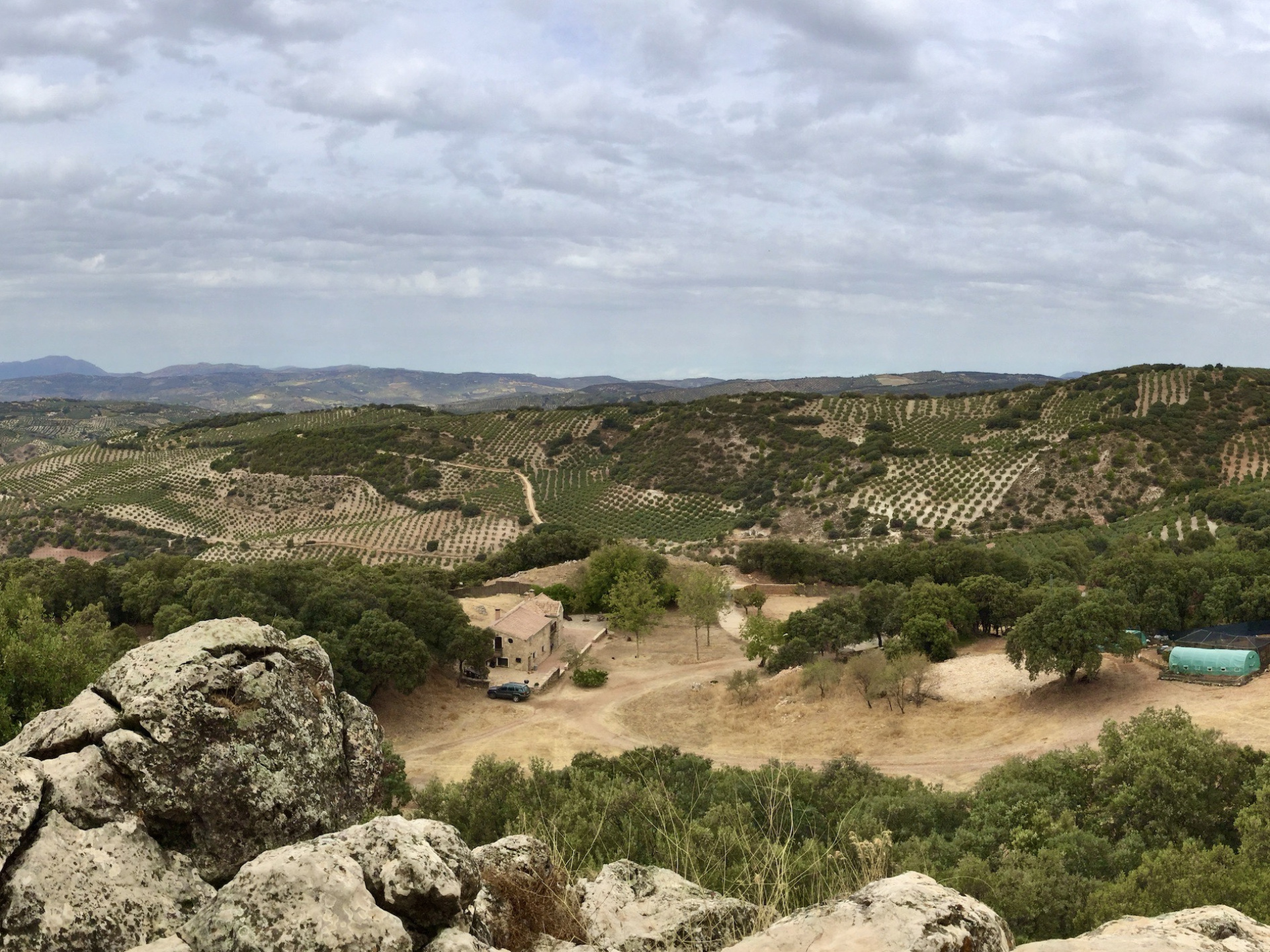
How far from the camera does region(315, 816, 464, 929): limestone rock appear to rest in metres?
5.59

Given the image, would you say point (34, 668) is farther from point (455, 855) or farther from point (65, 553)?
point (65, 553)

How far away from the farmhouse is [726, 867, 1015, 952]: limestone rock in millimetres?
37406

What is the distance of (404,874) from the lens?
5668mm

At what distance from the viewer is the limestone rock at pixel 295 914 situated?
504cm

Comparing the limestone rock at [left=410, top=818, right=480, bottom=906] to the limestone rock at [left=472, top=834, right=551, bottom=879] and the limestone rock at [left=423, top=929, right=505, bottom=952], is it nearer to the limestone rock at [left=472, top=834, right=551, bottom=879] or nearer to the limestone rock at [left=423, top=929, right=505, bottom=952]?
the limestone rock at [left=423, top=929, right=505, bottom=952]

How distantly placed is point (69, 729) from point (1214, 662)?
1479 inches

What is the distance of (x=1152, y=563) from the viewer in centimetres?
4000

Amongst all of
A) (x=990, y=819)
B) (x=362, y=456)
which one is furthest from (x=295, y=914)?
(x=362, y=456)

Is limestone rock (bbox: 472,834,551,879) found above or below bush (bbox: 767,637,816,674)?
above

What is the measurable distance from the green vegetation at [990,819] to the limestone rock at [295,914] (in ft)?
17.9

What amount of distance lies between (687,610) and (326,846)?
139 ft

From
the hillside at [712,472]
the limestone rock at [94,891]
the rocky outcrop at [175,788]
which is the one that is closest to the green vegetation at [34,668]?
the rocky outcrop at [175,788]

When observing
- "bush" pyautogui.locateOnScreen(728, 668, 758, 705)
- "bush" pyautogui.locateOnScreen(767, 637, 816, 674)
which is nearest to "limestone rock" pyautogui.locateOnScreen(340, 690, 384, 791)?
"bush" pyautogui.locateOnScreen(728, 668, 758, 705)

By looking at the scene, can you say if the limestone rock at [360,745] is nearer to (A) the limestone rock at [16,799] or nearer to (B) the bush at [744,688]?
(A) the limestone rock at [16,799]
